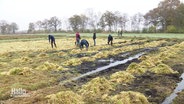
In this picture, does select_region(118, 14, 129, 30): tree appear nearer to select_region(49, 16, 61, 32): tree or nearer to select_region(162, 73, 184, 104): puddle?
select_region(49, 16, 61, 32): tree

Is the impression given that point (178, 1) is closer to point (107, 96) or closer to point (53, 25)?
point (53, 25)

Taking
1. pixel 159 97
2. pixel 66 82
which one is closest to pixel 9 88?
pixel 66 82

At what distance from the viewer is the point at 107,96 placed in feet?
28.3

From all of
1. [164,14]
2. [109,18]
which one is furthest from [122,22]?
[164,14]

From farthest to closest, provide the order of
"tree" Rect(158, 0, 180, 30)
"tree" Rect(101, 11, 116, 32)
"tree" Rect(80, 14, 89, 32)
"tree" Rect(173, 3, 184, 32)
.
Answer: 1. "tree" Rect(80, 14, 89, 32)
2. "tree" Rect(101, 11, 116, 32)
3. "tree" Rect(158, 0, 180, 30)
4. "tree" Rect(173, 3, 184, 32)

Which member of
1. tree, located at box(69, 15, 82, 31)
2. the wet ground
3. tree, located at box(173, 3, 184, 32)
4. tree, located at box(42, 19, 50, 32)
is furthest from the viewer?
tree, located at box(42, 19, 50, 32)

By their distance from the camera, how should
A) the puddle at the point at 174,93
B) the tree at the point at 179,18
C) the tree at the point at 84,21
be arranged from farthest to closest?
the tree at the point at 84,21 < the tree at the point at 179,18 < the puddle at the point at 174,93

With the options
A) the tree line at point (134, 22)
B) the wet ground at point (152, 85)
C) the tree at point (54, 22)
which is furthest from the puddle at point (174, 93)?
the tree at point (54, 22)

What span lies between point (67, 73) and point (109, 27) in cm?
7127

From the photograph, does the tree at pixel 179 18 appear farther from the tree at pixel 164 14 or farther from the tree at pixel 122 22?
the tree at pixel 122 22

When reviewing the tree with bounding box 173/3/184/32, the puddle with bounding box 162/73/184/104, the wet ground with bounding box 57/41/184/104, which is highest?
the tree with bounding box 173/3/184/32

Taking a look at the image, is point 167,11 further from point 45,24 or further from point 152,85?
point 152,85

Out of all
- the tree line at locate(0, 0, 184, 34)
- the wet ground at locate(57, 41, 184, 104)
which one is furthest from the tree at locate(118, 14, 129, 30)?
the wet ground at locate(57, 41, 184, 104)

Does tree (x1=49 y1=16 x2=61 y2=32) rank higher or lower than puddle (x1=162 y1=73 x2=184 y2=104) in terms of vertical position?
higher
